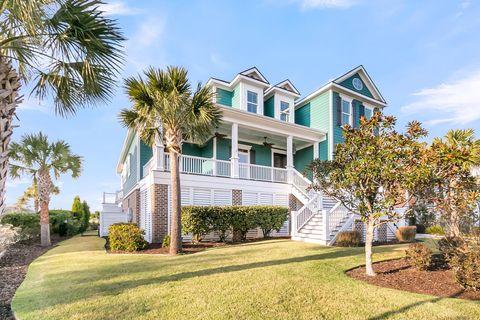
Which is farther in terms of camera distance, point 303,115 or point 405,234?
point 303,115

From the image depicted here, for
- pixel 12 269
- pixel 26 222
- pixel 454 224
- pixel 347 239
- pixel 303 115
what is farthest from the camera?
pixel 303 115

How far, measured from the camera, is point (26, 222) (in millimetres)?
16266

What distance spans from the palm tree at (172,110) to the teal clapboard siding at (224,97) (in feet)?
23.1

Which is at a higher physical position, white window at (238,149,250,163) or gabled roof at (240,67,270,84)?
gabled roof at (240,67,270,84)

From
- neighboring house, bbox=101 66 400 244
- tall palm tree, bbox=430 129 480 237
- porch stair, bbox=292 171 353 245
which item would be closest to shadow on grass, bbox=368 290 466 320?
tall palm tree, bbox=430 129 480 237

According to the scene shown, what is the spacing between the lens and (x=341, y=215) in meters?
12.7

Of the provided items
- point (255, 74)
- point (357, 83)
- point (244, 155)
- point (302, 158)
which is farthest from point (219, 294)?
point (357, 83)

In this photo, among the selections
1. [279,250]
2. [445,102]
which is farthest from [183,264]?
[445,102]

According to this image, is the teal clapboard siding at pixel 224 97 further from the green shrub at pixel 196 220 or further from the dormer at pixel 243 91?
the green shrub at pixel 196 220

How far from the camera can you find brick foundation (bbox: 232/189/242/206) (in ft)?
46.2

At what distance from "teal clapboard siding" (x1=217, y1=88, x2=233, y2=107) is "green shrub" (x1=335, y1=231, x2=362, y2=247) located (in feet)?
33.5

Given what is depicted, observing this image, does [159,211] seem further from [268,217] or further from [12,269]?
[12,269]

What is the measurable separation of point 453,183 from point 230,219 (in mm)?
7999

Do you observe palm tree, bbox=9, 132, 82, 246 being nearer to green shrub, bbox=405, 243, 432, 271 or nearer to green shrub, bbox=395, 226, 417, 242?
green shrub, bbox=405, 243, 432, 271
